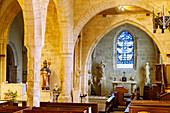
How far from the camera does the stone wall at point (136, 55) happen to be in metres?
19.2

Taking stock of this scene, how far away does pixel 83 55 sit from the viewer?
1577cm

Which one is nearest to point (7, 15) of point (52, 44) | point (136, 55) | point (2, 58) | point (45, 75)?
point (2, 58)

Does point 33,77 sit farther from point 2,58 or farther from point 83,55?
point 83,55

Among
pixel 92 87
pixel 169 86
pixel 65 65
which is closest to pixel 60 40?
pixel 65 65

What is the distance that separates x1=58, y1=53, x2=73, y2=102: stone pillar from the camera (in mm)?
11242

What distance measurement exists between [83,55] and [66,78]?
4.55 meters

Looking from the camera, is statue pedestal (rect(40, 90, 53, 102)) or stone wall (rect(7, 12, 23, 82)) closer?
statue pedestal (rect(40, 90, 53, 102))

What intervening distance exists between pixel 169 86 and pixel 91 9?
4385 mm

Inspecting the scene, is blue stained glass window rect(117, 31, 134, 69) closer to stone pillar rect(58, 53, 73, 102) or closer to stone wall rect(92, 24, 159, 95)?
stone wall rect(92, 24, 159, 95)

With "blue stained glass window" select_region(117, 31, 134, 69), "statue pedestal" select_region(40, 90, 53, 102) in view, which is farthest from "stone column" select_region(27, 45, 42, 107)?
"blue stained glass window" select_region(117, 31, 134, 69)

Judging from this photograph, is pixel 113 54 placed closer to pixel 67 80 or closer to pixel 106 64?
pixel 106 64

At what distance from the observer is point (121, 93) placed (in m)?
14.8

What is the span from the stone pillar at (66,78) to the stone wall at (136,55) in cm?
838

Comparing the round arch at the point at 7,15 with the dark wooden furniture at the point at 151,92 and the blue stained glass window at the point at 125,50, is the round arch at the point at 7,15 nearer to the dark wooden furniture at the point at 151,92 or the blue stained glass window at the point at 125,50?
the dark wooden furniture at the point at 151,92
